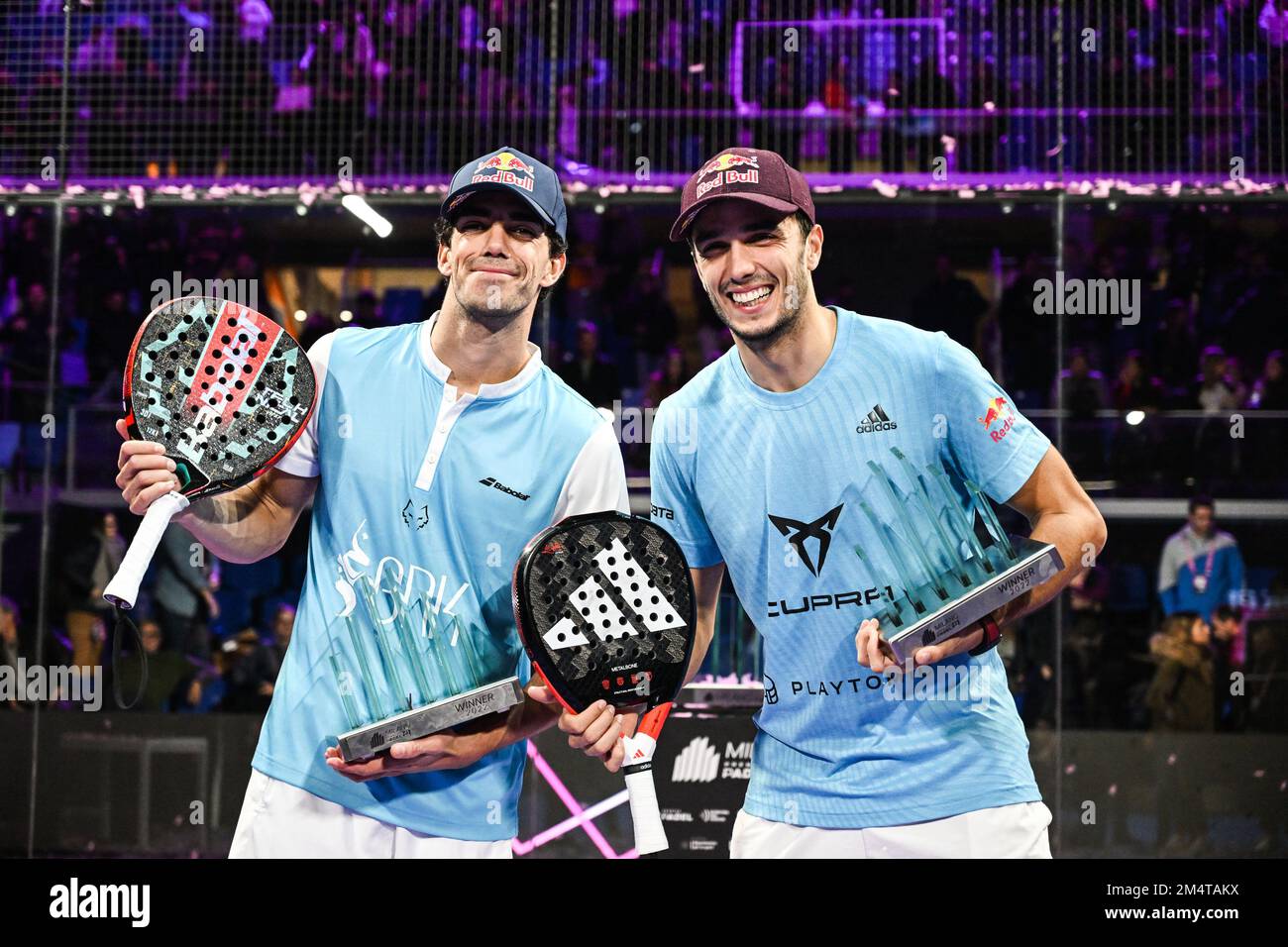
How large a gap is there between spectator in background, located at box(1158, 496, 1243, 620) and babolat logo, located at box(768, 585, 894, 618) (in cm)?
379

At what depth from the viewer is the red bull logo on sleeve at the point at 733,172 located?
322 centimetres

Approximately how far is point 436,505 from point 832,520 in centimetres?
93

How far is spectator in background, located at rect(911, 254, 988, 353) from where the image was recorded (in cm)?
574

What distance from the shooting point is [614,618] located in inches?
116

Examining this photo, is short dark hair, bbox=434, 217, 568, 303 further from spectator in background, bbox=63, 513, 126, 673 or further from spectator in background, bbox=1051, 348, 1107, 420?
spectator in background, bbox=63, 513, 126, 673

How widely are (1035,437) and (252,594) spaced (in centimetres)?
429

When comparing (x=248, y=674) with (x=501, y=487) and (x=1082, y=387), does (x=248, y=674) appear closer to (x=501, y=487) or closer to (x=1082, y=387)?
(x=501, y=487)

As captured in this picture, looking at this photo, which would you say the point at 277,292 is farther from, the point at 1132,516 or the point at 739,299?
the point at 1132,516

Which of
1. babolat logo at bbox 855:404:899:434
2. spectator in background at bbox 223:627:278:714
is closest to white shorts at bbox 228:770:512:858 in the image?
babolat logo at bbox 855:404:899:434

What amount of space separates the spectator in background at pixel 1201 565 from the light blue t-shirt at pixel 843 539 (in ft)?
11.7
